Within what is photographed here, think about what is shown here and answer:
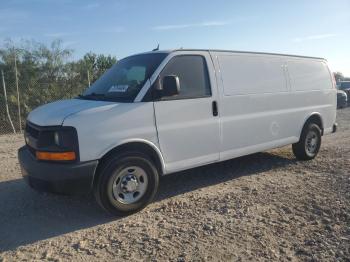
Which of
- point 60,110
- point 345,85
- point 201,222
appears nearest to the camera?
point 201,222

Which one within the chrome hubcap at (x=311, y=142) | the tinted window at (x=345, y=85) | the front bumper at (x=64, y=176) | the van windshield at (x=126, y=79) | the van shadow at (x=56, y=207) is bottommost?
the van shadow at (x=56, y=207)

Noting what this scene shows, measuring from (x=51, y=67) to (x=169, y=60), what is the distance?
10.4 meters

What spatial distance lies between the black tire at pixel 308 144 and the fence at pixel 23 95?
27.4 ft

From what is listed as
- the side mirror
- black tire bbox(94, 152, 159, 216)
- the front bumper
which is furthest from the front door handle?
the front bumper

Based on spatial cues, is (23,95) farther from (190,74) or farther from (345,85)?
(345,85)

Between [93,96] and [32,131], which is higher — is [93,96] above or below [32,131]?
above

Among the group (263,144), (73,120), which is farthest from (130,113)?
(263,144)

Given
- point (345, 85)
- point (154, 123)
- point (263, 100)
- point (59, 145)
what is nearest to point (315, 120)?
point (263, 100)

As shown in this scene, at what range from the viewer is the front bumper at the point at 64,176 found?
13.5 ft

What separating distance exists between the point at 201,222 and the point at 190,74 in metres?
2.07

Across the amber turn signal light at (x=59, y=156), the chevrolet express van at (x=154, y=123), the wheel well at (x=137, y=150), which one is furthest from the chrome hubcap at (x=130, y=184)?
the amber turn signal light at (x=59, y=156)

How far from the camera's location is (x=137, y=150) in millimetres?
4625

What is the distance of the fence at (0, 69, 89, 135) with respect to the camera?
1133 centimetres

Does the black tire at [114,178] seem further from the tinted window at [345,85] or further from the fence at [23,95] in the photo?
the tinted window at [345,85]
